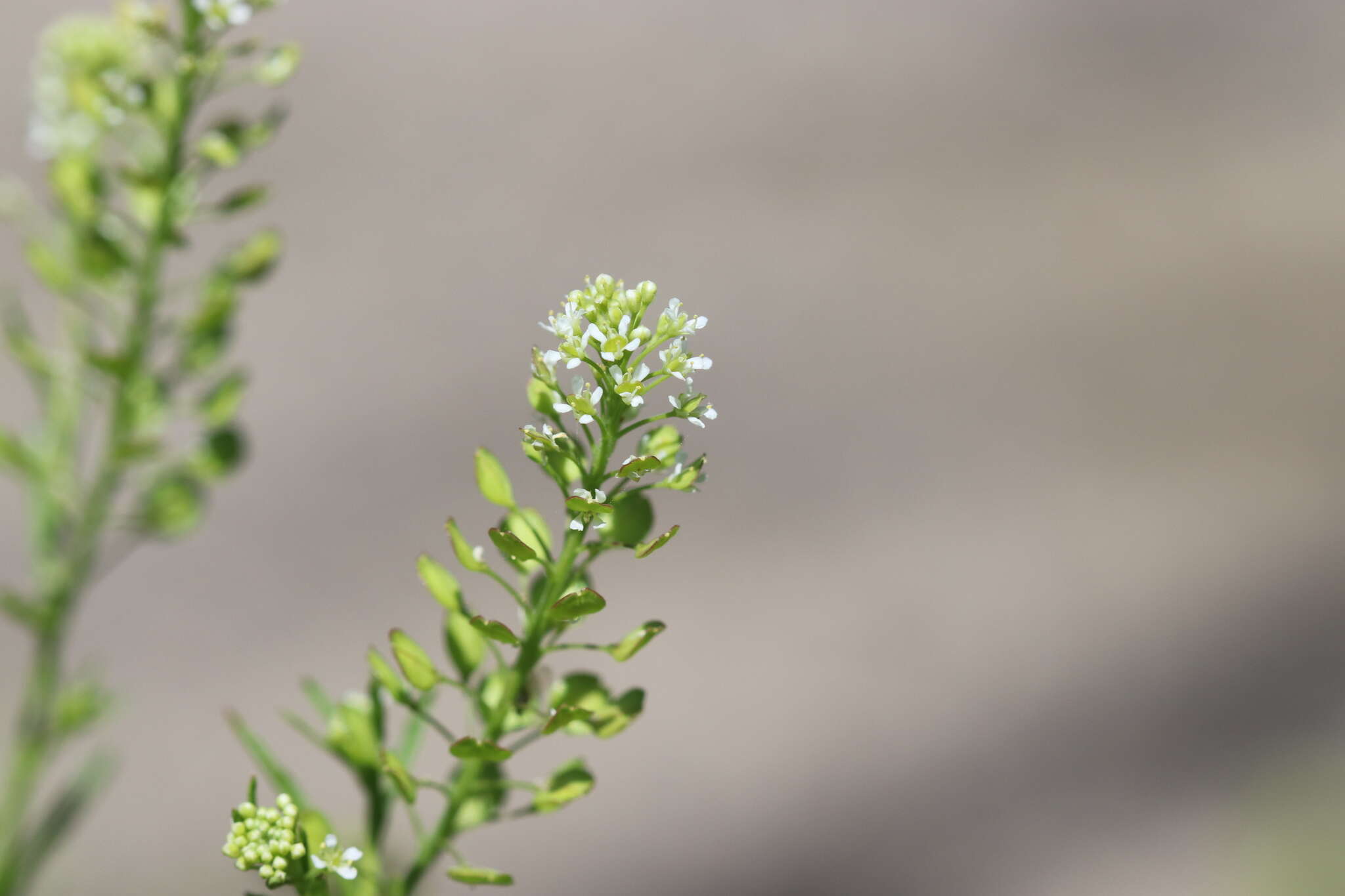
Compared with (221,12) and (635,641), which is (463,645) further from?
(221,12)

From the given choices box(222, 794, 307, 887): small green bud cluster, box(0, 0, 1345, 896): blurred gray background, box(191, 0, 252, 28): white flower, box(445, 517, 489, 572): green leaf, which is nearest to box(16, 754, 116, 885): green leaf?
box(222, 794, 307, 887): small green bud cluster

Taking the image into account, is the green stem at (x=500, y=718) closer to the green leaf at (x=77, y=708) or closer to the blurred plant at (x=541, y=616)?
the blurred plant at (x=541, y=616)

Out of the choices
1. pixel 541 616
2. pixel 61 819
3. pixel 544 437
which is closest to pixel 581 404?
pixel 544 437

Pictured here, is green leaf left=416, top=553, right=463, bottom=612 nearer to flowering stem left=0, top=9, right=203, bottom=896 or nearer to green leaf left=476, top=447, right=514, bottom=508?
green leaf left=476, top=447, right=514, bottom=508

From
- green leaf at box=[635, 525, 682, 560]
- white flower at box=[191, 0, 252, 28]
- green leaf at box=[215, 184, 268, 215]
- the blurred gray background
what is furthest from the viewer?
the blurred gray background

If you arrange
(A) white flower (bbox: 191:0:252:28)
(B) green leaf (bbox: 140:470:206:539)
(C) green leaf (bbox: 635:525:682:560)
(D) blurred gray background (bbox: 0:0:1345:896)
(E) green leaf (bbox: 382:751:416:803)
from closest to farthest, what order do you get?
1. (C) green leaf (bbox: 635:525:682:560)
2. (E) green leaf (bbox: 382:751:416:803)
3. (A) white flower (bbox: 191:0:252:28)
4. (B) green leaf (bbox: 140:470:206:539)
5. (D) blurred gray background (bbox: 0:0:1345:896)

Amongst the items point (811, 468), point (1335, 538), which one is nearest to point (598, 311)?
point (811, 468)

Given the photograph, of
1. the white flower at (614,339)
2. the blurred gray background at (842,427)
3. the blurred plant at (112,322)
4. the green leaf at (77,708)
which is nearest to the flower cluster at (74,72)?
the blurred plant at (112,322)
